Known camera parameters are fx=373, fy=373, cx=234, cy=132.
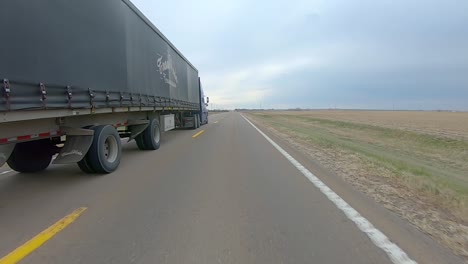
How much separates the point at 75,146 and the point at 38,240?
3.66 metres

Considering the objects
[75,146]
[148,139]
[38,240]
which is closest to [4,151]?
[75,146]

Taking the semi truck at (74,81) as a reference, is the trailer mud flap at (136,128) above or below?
below

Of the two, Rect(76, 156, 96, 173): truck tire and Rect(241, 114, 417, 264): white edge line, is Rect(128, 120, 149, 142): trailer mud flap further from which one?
Rect(241, 114, 417, 264): white edge line

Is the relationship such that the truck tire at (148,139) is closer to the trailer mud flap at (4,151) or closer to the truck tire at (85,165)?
the truck tire at (85,165)

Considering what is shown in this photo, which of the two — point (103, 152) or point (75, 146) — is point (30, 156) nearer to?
point (75, 146)

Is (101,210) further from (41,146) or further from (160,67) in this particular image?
(160,67)

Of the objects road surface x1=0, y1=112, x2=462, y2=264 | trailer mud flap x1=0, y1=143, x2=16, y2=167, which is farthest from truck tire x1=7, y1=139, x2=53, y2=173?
trailer mud flap x1=0, y1=143, x2=16, y2=167

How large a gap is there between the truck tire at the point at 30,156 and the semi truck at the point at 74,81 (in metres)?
0.02

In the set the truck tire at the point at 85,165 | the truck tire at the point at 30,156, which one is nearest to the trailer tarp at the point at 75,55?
the truck tire at the point at 85,165

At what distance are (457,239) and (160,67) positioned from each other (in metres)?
11.7

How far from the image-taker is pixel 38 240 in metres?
4.29

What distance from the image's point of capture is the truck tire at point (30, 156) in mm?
8281

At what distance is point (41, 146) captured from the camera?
8469 millimetres

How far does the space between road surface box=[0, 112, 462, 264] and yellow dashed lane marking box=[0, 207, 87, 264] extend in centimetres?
7
